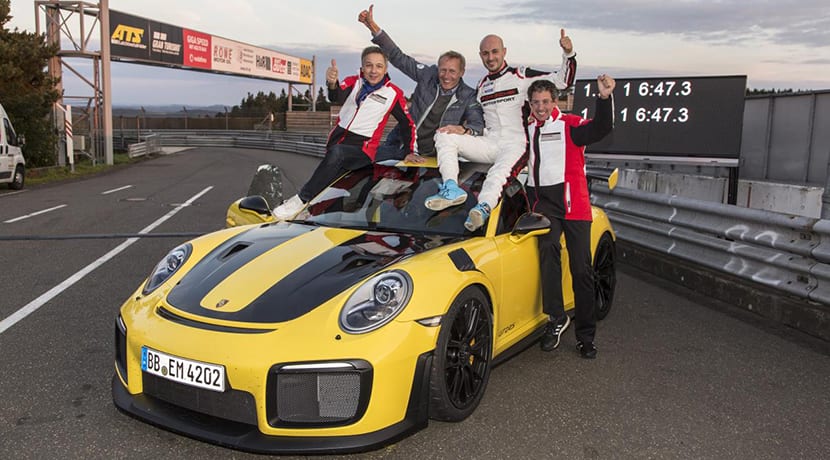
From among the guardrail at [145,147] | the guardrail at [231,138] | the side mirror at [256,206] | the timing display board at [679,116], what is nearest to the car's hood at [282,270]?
the side mirror at [256,206]

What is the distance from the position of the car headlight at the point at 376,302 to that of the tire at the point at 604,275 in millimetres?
2580

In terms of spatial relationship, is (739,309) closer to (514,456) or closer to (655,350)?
(655,350)

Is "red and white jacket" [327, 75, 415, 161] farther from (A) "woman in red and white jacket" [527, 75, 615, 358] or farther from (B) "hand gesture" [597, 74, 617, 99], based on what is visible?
(B) "hand gesture" [597, 74, 617, 99]

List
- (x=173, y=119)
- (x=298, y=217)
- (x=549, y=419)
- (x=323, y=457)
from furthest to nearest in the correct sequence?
(x=173, y=119), (x=298, y=217), (x=549, y=419), (x=323, y=457)

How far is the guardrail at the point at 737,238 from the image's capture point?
544cm

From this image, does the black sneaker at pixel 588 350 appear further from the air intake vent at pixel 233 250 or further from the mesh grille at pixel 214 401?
the mesh grille at pixel 214 401

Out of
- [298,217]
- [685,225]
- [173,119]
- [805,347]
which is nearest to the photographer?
[298,217]

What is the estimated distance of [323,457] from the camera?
326cm

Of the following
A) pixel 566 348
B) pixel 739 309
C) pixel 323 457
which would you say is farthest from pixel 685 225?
pixel 323 457

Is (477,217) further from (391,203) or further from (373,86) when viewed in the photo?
(373,86)

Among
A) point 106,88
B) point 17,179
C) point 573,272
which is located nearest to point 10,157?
point 17,179

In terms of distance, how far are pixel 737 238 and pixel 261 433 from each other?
193 inches

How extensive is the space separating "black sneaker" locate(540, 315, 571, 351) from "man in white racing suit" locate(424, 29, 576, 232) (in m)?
1.01

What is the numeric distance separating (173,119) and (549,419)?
204 ft
